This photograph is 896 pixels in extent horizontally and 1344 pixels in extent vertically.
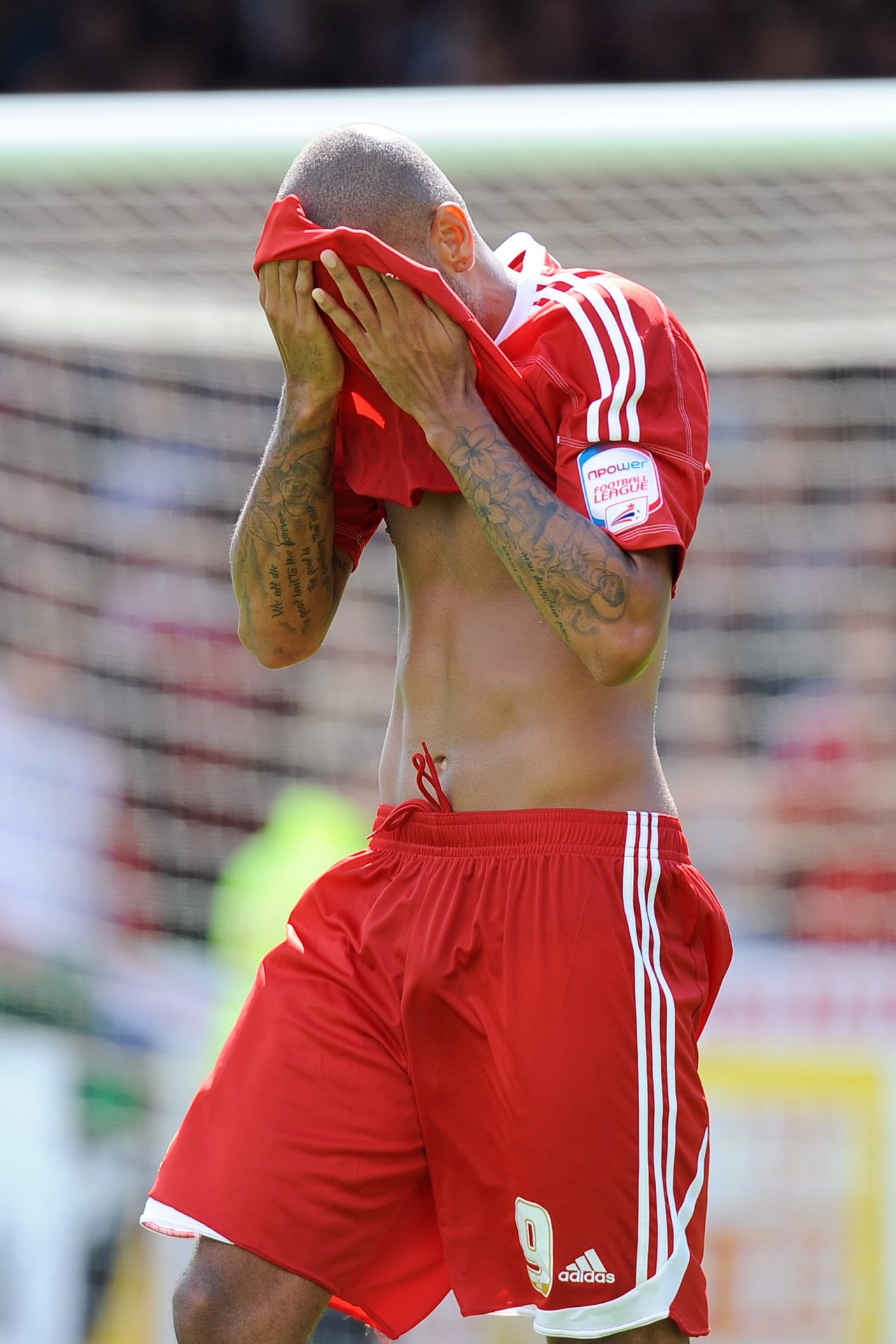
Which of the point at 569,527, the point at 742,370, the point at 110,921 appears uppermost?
the point at 742,370

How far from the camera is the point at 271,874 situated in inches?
147

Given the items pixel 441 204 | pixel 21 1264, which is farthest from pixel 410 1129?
pixel 21 1264

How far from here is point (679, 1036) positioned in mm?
1922

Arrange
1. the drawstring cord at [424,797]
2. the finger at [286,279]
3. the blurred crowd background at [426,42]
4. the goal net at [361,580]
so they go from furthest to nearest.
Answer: the blurred crowd background at [426,42], the goal net at [361,580], the drawstring cord at [424,797], the finger at [286,279]

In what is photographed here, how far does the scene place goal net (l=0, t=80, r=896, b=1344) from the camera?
11.6ft

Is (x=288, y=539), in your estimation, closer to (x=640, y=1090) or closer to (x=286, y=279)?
(x=286, y=279)

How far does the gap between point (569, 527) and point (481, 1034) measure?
23.5 inches

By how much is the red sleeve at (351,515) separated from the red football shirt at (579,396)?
0.14 m

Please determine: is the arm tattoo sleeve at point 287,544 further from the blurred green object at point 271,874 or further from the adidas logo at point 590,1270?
the blurred green object at point 271,874

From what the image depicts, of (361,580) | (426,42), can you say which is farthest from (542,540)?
(426,42)

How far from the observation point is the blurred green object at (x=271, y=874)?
363 centimetres

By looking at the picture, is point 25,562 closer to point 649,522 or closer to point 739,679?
point 739,679

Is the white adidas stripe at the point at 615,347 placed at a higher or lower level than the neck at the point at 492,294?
lower

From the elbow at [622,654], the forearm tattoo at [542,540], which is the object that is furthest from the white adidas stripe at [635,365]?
the elbow at [622,654]
